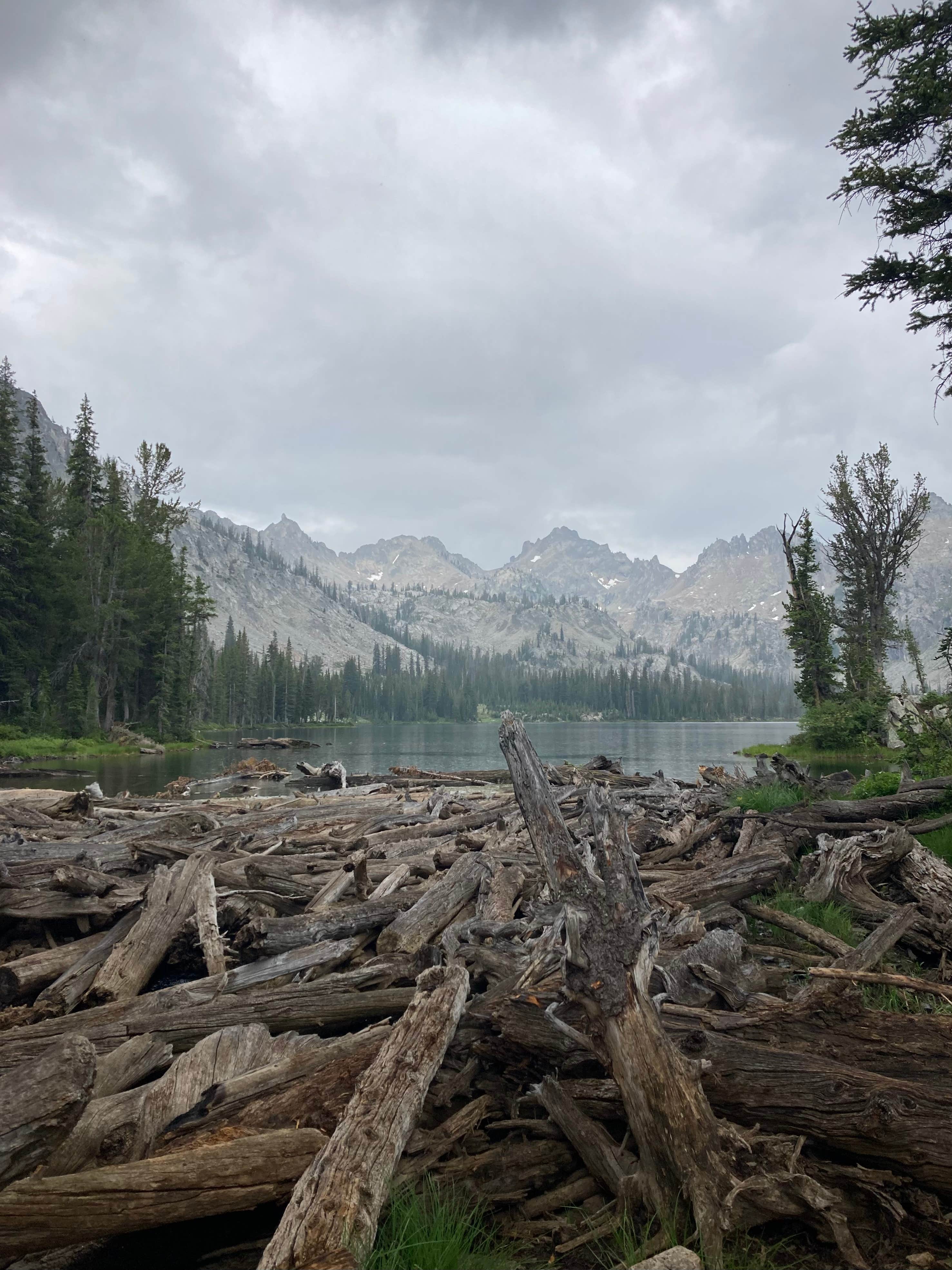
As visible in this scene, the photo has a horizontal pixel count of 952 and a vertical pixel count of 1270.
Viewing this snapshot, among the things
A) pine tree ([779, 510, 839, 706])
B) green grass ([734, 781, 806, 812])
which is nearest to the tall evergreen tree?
pine tree ([779, 510, 839, 706])

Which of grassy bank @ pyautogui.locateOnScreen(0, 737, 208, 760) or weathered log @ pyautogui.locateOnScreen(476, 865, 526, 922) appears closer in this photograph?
weathered log @ pyautogui.locateOnScreen(476, 865, 526, 922)

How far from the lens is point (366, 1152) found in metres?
3.04

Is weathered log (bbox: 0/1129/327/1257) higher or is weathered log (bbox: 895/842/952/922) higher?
weathered log (bbox: 895/842/952/922)

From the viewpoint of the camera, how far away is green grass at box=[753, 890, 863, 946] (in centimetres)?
664

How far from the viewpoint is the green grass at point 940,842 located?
8.43m

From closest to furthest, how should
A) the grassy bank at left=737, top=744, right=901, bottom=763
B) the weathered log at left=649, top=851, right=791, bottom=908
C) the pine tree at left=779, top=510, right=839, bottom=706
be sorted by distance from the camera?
the weathered log at left=649, top=851, right=791, bottom=908
the grassy bank at left=737, top=744, right=901, bottom=763
the pine tree at left=779, top=510, right=839, bottom=706

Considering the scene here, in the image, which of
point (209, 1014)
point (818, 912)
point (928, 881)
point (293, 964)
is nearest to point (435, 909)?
point (293, 964)

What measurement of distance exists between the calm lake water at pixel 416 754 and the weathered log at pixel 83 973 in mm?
22649

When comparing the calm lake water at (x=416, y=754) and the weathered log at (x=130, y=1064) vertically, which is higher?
the weathered log at (x=130, y=1064)

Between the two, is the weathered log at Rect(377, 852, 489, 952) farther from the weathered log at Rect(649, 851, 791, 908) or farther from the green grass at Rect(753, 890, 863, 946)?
the green grass at Rect(753, 890, 863, 946)

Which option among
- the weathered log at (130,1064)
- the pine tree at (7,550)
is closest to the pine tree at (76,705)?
the pine tree at (7,550)

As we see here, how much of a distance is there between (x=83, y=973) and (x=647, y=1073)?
5072 mm

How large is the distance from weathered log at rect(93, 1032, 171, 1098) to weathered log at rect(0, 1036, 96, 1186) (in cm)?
97

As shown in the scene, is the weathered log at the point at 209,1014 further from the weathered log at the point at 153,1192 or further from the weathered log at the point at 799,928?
the weathered log at the point at 799,928
